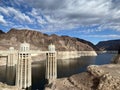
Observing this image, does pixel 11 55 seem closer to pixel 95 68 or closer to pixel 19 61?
pixel 19 61

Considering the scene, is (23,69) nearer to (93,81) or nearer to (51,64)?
(51,64)

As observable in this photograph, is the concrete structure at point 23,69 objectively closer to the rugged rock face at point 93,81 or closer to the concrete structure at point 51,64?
the concrete structure at point 51,64

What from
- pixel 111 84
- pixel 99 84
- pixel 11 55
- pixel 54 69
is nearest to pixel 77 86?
pixel 99 84

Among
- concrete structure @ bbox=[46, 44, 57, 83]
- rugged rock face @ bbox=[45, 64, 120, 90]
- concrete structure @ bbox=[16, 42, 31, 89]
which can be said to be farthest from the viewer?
concrete structure @ bbox=[46, 44, 57, 83]

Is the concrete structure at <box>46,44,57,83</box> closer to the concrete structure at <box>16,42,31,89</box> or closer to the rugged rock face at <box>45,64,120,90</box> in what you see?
the concrete structure at <box>16,42,31,89</box>

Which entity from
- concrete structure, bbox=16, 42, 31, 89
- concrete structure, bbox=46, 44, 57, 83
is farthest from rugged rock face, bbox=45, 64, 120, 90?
concrete structure, bbox=46, 44, 57, 83
